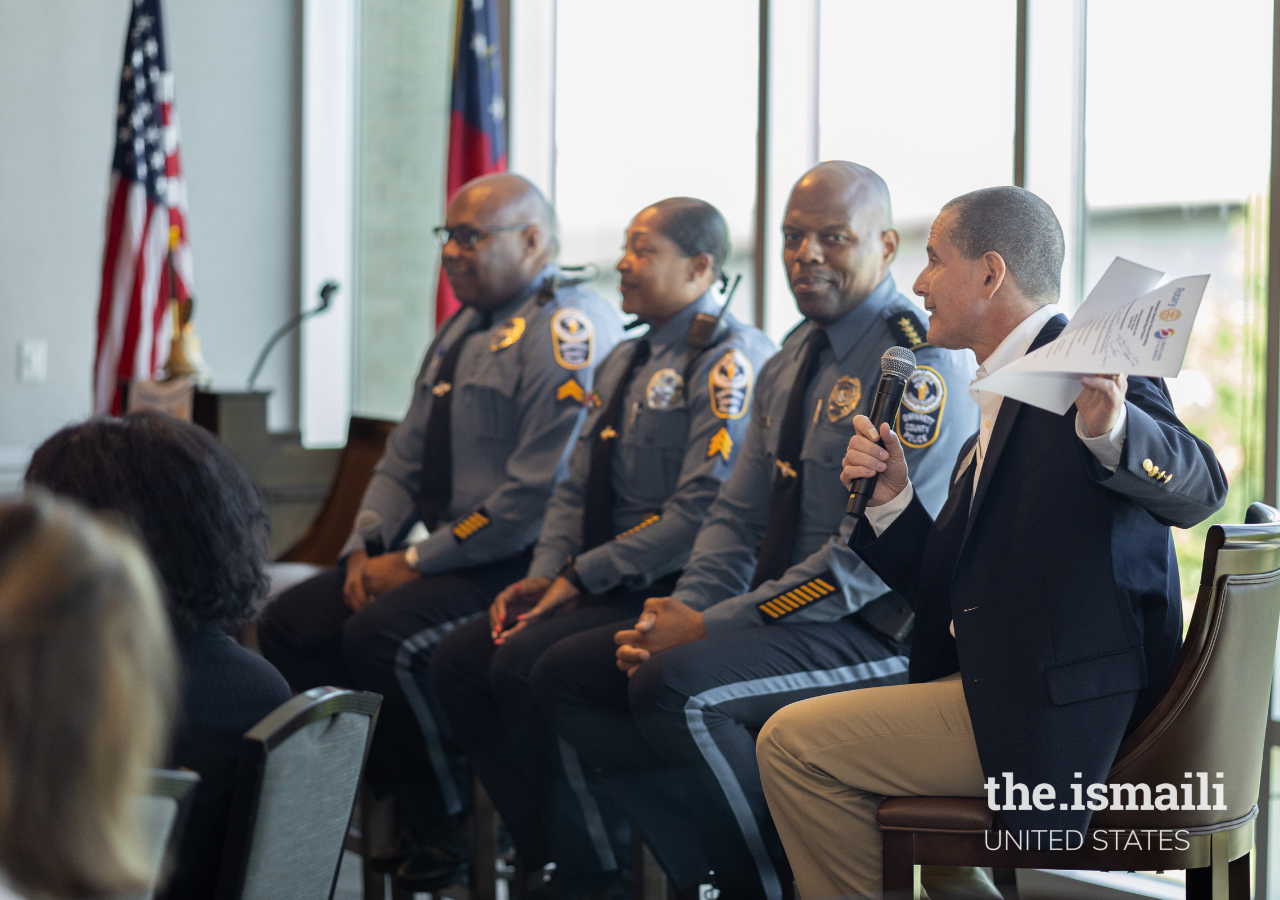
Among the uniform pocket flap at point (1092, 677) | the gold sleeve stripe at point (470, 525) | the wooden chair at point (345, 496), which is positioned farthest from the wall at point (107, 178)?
the uniform pocket flap at point (1092, 677)

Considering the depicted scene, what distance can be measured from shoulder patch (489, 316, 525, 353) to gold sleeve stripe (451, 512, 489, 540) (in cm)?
46

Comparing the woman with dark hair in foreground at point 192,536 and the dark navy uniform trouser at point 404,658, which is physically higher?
the woman with dark hair in foreground at point 192,536

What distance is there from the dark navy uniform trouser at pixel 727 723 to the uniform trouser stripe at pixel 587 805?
0.25 meters

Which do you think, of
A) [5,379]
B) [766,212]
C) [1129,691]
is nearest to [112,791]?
[1129,691]

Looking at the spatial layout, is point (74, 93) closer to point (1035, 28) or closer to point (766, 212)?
point (766, 212)

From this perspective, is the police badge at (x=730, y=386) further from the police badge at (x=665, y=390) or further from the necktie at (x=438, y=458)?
the necktie at (x=438, y=458)

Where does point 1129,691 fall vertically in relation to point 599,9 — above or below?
below

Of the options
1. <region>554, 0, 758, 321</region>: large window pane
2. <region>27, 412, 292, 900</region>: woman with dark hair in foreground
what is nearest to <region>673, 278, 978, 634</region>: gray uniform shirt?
<region>27, 412, 292, 900</region>: woman with dark hair in foreground

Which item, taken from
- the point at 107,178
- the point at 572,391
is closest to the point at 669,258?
the point at 572,391

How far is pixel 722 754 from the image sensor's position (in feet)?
6.89

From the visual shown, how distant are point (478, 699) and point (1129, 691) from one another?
1449mm

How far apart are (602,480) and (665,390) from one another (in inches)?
9.7

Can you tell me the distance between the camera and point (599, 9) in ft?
13.5

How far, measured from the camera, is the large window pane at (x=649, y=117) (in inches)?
143
